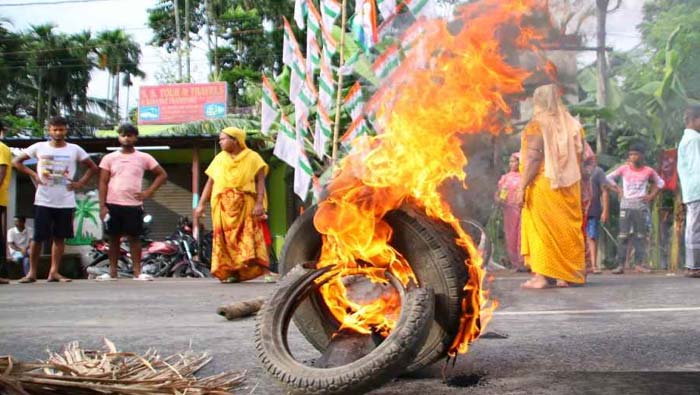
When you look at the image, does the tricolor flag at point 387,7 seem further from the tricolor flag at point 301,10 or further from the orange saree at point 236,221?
the orange saree at point 236,221

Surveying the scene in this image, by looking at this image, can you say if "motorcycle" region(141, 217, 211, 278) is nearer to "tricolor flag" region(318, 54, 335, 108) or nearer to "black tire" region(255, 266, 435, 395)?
"tricolor flag" region(318, 54, 335, 108)

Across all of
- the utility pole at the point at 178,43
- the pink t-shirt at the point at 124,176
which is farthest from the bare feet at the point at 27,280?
the utility pole at the point at 178,43

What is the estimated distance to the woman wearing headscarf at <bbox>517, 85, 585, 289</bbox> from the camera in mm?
6742

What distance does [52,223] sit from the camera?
8.68 metres

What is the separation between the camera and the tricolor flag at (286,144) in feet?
38.6

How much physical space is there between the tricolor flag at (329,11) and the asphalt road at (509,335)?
5910 millimetres

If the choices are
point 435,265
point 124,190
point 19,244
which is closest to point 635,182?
point 124,190

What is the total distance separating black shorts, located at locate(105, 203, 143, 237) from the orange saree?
112 centimetres

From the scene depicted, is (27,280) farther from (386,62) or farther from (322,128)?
(386,62)

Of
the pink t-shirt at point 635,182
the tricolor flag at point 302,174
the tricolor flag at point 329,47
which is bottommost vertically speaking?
the pink t-shirt at point 635,182

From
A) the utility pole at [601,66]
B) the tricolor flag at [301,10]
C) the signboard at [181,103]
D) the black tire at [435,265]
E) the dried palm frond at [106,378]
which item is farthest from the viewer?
the signboard at [181,103]

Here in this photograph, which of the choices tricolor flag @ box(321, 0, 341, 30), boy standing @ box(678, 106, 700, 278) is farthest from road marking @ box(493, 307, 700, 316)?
tricolor flag @ box(321, 0, 341, 30)

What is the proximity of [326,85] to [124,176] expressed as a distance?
12.2 ft

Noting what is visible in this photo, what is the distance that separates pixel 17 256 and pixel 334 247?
41.9ft
